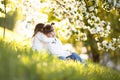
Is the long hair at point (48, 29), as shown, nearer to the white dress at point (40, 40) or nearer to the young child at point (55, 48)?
the young child at point (55, 48)

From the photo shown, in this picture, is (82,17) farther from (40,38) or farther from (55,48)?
(40,38)

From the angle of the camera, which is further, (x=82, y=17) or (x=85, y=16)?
(x=82, y=17)

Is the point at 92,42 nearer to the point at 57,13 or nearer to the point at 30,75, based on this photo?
the point at 57,13

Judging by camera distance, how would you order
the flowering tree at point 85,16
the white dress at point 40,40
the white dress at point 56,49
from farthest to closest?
the flowering tree at point 85,16
the white dress at point 56,49
the white dress at point 40,40

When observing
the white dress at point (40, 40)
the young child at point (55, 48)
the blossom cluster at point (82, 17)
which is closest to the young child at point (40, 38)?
the white dress at point (40, 40)

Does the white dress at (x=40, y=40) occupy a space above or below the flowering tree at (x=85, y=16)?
below

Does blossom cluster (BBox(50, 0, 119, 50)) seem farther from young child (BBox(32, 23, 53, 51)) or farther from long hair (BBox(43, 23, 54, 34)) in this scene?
young child (BBox(32, 23, 53, 51))

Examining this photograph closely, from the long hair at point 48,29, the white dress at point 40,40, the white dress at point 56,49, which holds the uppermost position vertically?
the long hair at point 48,29

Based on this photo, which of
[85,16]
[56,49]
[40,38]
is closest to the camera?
[40,38]

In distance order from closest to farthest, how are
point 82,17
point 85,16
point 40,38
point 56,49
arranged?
point 40,38, point 56,49, point 85,16, point 82,17

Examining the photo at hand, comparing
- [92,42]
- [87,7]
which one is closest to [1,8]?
[87,7]

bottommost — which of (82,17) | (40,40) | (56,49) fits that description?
(56,49)

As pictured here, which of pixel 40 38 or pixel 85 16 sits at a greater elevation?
pixel 85 16

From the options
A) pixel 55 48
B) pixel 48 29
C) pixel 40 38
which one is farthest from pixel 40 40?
pixel 55 48
